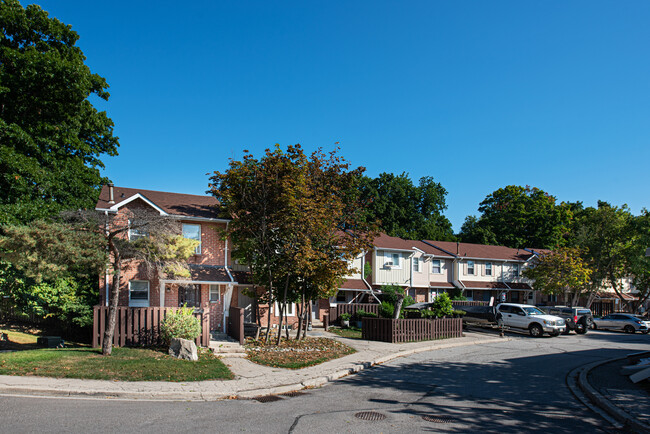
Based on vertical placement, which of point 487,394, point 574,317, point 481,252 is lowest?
point 574,317

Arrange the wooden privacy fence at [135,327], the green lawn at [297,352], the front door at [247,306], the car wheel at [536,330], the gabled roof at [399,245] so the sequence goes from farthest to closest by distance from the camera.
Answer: the gabled roof at [399,245] < the car wheel at [536,330] < the front door at [247,306] < the wooden privacy fence at [135,327] < the green lawn at [297,352]

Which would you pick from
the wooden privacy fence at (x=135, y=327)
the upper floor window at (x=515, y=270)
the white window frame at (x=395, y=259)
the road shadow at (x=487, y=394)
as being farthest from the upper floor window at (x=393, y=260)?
the wooden privacy fence at (x=135, y=327)

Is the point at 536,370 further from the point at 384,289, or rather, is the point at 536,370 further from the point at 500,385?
the point at 384,289

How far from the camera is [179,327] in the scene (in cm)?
1551

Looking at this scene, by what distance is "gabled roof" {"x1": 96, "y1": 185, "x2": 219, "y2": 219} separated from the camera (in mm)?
20719

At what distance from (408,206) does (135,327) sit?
5120cm

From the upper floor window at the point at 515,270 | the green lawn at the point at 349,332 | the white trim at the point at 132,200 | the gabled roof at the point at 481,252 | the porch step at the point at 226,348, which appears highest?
the white trim at the point at 132,200

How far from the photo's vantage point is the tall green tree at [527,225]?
62.9m

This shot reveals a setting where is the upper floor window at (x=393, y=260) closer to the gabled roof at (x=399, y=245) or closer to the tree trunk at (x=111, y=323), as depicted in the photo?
the gabled roof at (x=399, y=245)

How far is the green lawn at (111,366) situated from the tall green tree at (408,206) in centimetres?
4751

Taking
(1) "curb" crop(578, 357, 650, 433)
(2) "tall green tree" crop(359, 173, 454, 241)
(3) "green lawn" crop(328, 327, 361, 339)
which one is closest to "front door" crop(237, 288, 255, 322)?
(3) "green lawn" crop(328, 327, 361, 339)

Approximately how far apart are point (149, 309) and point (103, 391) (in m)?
6.64

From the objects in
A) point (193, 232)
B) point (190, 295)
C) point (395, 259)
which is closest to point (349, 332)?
point (190, 295)

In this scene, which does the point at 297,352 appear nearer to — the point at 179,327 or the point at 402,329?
the point at 179,327
